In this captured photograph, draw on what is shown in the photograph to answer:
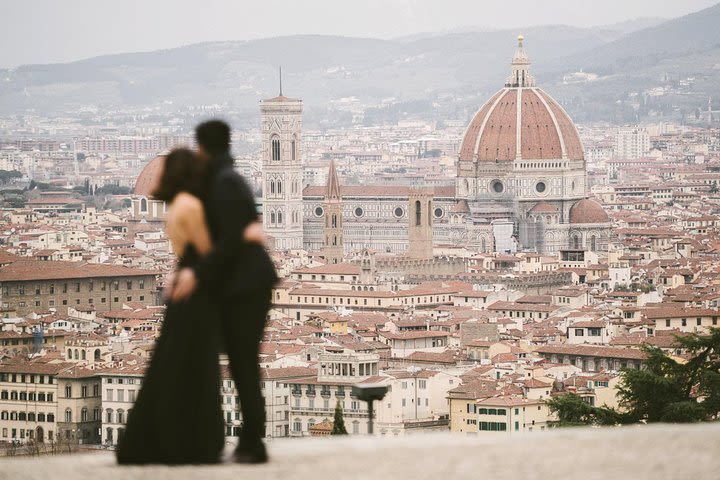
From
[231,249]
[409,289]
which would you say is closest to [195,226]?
[231,249]

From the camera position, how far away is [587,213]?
99.7m

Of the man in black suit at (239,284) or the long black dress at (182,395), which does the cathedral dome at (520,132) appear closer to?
the man in black suit at (239,284)

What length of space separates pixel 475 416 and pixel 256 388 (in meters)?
31.8

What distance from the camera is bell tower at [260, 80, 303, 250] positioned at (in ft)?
344

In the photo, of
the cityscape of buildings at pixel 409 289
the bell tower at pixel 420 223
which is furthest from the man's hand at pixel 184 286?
the bell tower at pixel 420 223

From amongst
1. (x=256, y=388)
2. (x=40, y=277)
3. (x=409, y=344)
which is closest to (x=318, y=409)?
(x=409, y=344)

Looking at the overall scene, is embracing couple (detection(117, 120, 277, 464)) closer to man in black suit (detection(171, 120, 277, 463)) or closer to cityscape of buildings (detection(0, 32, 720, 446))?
man in black suit (detection(171, 120, 277, 463))

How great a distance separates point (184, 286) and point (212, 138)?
638 mm

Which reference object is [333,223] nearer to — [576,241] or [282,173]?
[576,241]

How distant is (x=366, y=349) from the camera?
4875cm

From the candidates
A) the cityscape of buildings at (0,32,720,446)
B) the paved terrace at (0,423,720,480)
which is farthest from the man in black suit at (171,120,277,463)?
the cityscape of buildings at (0,32,720,446)

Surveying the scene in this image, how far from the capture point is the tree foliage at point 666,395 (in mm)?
25250

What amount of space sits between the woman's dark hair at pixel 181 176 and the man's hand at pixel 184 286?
35 cm

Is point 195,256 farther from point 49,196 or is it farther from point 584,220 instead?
point 49,196
